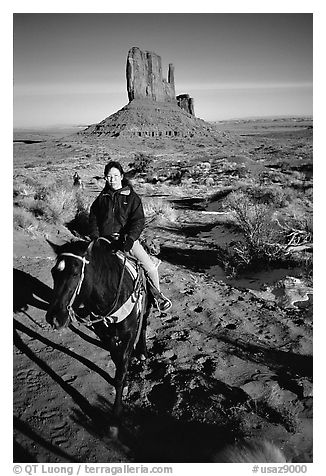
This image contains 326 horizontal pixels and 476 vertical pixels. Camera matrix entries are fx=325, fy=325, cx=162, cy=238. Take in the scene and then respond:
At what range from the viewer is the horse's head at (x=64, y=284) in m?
2.30

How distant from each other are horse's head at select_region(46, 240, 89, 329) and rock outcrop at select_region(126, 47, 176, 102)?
69230 mm

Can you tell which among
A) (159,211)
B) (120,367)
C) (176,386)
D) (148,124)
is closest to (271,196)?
(159,211)

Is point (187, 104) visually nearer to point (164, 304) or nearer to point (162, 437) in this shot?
point (164, 304)

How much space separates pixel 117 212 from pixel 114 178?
33cm

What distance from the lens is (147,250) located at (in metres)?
3.81

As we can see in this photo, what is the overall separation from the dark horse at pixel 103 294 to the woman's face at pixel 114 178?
27.4 inches

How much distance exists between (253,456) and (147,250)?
87.5 inches

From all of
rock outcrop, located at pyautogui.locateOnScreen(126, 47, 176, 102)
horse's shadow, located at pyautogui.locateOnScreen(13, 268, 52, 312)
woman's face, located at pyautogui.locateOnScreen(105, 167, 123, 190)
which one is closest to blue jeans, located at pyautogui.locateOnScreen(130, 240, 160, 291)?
woman's face, located at pyautogui.locateOnScreen(105, 167, 123, 190)

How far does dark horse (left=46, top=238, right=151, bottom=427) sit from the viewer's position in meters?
2.32

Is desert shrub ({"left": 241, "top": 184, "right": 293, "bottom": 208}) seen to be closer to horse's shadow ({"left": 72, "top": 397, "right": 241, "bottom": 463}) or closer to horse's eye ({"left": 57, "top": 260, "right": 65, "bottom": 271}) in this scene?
horse's shadow ({"left": 72, "top": 397, "right": 241, "bottom": 463})
